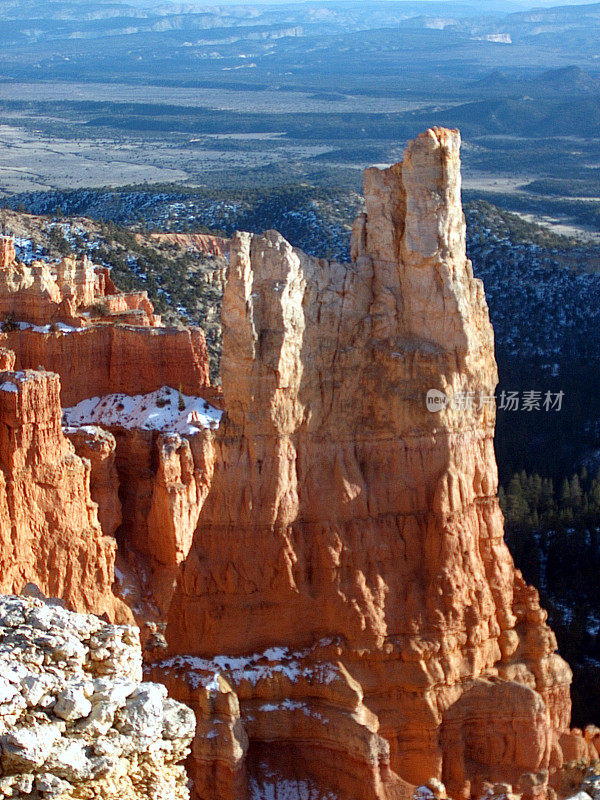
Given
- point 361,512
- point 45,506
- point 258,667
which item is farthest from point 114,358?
point 258,667

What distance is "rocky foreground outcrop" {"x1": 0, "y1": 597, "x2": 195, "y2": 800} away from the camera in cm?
1159

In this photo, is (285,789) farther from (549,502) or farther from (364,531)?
(549,502)

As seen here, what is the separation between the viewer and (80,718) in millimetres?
11961

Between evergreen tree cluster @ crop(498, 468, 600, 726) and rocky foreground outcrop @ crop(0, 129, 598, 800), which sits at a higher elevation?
rocky foreground outcrop @ crop(0, 129, 598, 800)

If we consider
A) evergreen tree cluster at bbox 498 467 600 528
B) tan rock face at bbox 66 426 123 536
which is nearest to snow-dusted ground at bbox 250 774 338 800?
tan rock face at bbox 66 426 123 536

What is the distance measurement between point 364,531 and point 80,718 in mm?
9536

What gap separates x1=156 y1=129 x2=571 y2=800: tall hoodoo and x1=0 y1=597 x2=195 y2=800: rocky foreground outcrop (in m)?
7.65

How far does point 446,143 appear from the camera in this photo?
20.9 meters

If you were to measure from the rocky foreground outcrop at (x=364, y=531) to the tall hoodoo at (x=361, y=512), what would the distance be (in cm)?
3

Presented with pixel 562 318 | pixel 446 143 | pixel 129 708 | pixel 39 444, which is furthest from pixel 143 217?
pixel 129 708

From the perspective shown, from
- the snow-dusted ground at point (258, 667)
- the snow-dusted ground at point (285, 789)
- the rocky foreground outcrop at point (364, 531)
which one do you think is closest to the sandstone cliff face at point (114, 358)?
the rocky foreground outcrop at point (364, 531)

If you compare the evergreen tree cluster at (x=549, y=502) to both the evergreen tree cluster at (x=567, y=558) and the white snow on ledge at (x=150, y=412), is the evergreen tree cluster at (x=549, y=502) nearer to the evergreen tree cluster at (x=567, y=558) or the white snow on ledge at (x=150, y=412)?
the evergreen tree cluster at (x=567, y=558)

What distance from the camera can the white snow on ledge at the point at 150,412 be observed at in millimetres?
39688

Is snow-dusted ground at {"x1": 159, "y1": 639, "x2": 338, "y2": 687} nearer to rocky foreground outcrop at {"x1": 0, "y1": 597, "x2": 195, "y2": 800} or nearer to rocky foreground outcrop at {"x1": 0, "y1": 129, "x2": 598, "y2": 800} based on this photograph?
rocky foreground outcrop at {"x1": 0, "y1": 129, "x2": 598, "y2": 800}
